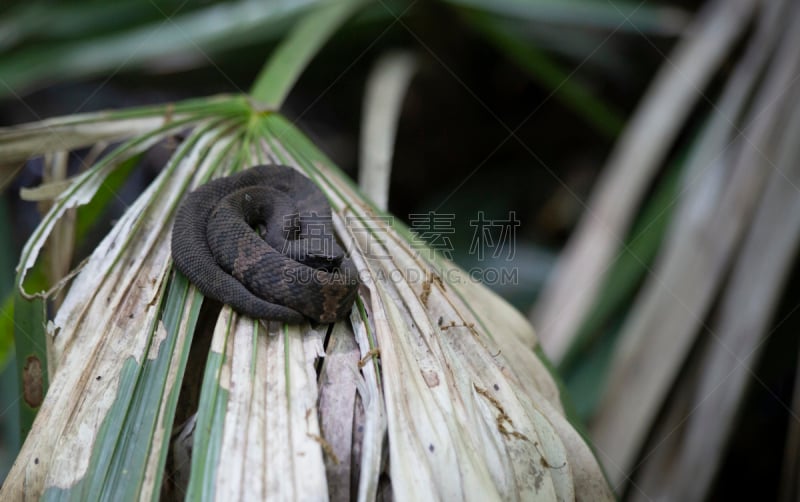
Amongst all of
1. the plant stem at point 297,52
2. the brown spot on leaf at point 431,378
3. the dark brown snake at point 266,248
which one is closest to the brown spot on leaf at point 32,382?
the dark brown snake at point 266,248

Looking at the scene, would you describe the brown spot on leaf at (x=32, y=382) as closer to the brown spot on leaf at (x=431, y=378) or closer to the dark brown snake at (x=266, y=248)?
the dark brown snake at (x=266, y=248)

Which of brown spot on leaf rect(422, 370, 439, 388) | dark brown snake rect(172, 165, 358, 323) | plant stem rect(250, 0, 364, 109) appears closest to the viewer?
brown spot on leaf rect(422, 370, 439, 388)

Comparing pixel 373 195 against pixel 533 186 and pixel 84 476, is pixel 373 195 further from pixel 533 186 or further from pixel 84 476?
pixel 533 186

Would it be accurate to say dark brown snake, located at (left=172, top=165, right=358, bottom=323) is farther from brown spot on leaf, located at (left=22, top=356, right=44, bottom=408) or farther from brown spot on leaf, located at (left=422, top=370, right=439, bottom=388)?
brown spot on leaf, located at (left=22, top=356, right=44, bottom=408)

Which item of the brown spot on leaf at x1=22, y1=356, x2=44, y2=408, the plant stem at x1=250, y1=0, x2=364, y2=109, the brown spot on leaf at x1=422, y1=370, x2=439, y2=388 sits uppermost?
the plant stem at x1=250, y1=0, x2=364, y2=109

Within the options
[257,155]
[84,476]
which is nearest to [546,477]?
[84,476]

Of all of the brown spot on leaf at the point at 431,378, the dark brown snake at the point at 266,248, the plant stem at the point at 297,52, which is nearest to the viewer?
the brown spot on leaf at the point at 431,378

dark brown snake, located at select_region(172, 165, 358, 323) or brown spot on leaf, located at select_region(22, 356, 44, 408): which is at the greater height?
dark brown snake, located at select_region(172, 165, 358, 323)

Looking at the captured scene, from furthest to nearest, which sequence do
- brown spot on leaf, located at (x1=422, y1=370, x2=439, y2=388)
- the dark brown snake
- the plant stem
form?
the plant stem < the dark brown snake < brown spot on leaf, located at (x1=422, y1=370, x2=439, y2=388)

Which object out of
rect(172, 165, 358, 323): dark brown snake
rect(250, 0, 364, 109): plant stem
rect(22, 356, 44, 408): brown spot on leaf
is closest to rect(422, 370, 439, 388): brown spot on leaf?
rect(172, 165, 358, 323): dark brown snake
